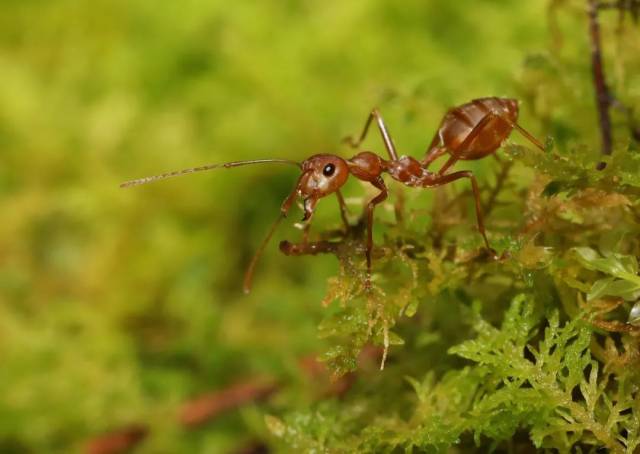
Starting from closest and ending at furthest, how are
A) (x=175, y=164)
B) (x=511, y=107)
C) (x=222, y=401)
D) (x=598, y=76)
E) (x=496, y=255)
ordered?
(x=496, y=255) → (x=511, y=107) → (x=598, y=76) → (x=222, y=401) → (x=175, y=164)

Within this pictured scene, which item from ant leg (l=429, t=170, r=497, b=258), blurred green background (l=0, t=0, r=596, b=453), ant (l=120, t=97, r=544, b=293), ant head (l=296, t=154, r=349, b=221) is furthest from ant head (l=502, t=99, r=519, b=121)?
blurred green background (l=0, t=0, r=596, b=453)

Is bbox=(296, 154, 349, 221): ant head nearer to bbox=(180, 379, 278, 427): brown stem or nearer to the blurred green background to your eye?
the blurred green background

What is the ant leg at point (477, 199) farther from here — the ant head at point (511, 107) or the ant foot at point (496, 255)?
the ant head at point (511, 107)

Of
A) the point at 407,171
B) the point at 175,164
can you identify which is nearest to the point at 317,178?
the point at 407,171

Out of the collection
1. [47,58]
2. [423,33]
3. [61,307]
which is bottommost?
[61,307]

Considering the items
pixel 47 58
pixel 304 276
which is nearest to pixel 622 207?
pixel 304 276

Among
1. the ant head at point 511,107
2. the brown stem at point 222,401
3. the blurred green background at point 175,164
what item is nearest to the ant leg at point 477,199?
the ant head at point 511,107

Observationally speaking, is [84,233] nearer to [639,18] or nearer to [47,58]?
[47,58]

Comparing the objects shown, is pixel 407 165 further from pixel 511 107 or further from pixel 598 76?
pixel 598 76
